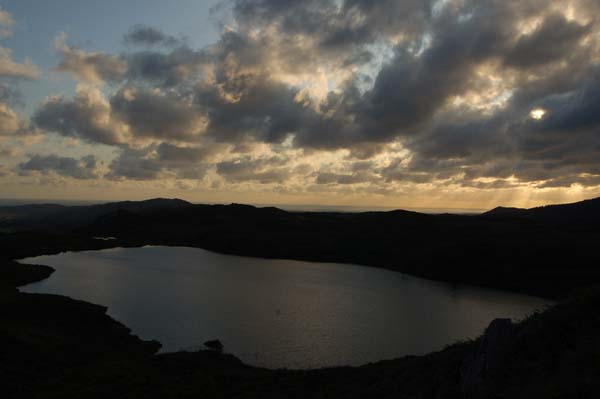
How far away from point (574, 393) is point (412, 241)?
597ft

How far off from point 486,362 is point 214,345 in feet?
132

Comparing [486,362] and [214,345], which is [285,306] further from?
[486,362]

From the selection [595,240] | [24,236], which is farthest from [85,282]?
[595,240]

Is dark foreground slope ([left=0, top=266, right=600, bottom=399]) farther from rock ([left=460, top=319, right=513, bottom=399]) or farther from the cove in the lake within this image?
the cove in the lake

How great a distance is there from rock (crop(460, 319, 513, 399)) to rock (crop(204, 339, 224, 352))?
36423mm

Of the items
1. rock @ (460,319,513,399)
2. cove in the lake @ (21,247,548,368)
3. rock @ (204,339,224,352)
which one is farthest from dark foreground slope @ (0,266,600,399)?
cove in the lake @ (21,247,548,368)

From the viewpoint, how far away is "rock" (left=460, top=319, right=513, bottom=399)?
26.0 m

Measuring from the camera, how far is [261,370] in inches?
1916

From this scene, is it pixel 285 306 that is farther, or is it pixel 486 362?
pixel 285 306

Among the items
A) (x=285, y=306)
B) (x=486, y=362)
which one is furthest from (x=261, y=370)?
(x=285, y=306)

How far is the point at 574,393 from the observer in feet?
64.0

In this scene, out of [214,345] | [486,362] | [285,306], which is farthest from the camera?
[285,306]

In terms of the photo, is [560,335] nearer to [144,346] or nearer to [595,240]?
[144,346]

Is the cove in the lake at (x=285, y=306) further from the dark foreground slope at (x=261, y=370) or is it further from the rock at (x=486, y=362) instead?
the rock at (x=486, y=362)
